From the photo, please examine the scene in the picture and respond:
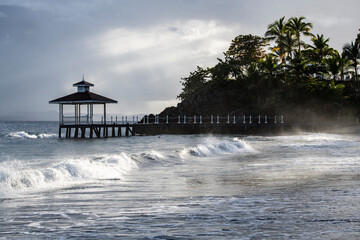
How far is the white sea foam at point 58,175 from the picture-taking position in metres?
8.25

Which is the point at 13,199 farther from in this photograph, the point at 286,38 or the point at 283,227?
the point at 286,38

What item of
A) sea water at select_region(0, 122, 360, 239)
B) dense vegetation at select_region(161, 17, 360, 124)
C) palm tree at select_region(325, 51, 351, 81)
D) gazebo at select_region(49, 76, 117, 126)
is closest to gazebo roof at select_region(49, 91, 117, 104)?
gazebo at select_region(49, 76, 117, 126)

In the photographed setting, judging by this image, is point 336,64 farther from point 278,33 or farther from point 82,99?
point 82,99

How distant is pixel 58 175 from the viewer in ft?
31.3

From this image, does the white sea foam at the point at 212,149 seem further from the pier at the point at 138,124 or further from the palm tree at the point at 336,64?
the palm tree at the point at 336,64

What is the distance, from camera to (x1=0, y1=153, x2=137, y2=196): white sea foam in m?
8.25

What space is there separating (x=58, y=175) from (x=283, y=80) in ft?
153

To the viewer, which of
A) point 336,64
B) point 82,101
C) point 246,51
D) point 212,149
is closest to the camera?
point 212,149

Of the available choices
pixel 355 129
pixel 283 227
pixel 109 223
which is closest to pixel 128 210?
pixel 109 223

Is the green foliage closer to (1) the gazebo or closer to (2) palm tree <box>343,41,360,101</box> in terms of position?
(2) palm tree <box>343,41,360,101</box>

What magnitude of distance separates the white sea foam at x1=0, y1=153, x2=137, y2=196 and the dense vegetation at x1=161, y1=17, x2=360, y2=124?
39.6m

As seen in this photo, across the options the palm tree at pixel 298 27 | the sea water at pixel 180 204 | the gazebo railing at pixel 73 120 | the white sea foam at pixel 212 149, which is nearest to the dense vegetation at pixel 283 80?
the palm tree at pixel 298 27

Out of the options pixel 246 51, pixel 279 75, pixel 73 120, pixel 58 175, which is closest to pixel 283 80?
pixel 279 75

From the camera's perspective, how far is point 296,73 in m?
48.8
